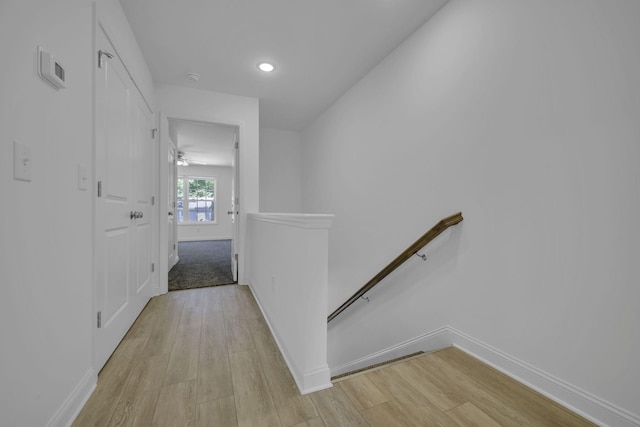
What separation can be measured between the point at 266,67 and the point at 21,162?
2.30 m

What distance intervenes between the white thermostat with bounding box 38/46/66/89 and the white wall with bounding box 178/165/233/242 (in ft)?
25.5

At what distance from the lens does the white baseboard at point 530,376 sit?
111 cm

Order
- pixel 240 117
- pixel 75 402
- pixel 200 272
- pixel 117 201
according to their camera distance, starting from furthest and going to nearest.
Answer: pixel 200 272, pixel 240 117, pixel 117 201, pixel 75 402

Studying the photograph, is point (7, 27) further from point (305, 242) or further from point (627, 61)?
point (627, 61)

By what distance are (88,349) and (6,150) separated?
1058 millimetres

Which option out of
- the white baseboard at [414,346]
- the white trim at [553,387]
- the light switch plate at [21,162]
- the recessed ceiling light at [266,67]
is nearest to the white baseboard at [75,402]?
the light switch plate at [21,162]

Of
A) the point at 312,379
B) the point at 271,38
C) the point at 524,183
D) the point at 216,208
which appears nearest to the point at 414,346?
the point at 312,379

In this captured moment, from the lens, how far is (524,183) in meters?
1.41

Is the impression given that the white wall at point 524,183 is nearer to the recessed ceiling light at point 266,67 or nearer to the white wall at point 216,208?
the recessed ceiling light at point 266,67

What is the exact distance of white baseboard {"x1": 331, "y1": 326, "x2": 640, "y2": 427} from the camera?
1.11m

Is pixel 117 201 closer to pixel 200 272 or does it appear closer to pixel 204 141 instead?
pixel 200 272

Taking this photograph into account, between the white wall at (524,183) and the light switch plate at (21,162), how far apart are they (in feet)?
6.94

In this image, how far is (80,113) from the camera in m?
1.27

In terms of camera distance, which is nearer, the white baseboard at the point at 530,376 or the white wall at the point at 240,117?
the white baseboard at the point at 530,376
